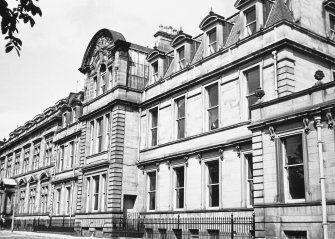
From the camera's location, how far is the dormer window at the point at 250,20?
24844 mm

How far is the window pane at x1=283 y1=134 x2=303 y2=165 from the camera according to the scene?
1775 centimetres

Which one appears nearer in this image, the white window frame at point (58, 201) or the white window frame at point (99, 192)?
the white window frame at point (99, 192)

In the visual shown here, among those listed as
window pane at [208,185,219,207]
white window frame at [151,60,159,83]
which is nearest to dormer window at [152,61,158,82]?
white window frame at [151,60,159,83]

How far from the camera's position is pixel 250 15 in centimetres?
2523

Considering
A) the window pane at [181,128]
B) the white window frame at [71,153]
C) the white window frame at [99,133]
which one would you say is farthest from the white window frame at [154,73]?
the white window frame at [71,153]

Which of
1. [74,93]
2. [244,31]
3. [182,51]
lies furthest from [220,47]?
[74,93]

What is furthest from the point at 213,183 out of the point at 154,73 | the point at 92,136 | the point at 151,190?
the point at 92,136

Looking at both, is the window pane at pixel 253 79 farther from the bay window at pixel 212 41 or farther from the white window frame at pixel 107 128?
the white window frame at pixel 107 128

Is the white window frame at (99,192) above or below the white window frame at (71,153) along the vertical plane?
below

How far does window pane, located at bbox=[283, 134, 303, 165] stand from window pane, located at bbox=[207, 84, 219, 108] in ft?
28.6

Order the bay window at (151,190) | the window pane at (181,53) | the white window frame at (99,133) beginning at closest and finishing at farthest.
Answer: the window pane at (181,53) < the bay window at (151,190) < the white window frame at (99,133)

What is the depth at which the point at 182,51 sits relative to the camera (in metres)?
30.9

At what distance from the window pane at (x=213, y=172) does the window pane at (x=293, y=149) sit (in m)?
7.74

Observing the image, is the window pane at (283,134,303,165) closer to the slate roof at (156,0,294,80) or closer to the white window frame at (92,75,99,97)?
the slate roof at (156,0,294,80)
